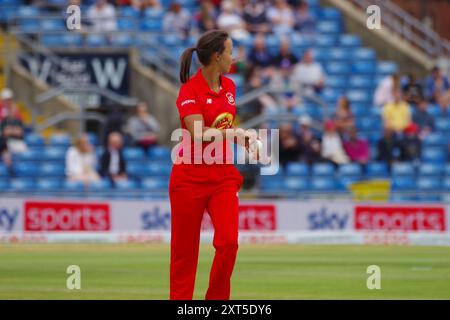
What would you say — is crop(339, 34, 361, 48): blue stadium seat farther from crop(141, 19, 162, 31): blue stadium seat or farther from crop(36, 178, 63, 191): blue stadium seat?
crop(36, 178, 63, 191): blue stadium seat

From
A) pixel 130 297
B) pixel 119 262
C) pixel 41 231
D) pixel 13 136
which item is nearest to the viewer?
pixel 130 297

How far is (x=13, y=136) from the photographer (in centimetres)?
2689

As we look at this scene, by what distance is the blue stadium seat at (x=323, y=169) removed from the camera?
89.2 feet

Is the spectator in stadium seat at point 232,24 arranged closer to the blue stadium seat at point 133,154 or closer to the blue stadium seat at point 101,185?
Answer: the blue stadium seat at point 133,154

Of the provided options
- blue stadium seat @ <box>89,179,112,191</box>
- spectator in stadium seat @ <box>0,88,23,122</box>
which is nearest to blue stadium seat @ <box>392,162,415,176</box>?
blue stadium seat @ <box>89,179,112,191</box>

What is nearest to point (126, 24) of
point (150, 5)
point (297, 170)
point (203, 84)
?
point (150, 5)

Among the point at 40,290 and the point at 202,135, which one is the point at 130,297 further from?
the point at 202,135

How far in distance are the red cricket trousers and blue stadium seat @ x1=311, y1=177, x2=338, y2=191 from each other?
15.9m

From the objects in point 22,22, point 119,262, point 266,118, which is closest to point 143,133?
point 266,118

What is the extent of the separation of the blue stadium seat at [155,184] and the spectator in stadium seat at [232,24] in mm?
4666

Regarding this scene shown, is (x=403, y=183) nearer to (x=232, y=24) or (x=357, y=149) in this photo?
(x=357, y=149)

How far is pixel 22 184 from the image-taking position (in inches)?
1056

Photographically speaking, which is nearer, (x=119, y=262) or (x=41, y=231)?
(x=119, y=262)
